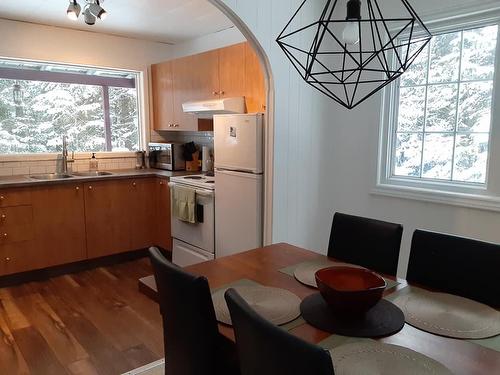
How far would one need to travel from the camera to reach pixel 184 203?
3.64m

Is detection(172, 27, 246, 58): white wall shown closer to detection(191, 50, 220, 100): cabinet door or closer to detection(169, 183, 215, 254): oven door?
detection(191, 50, 220, 100): cabinet door

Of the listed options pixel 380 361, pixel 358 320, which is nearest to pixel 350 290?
pixel 358 320

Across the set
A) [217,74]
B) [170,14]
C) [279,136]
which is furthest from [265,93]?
[170,14]

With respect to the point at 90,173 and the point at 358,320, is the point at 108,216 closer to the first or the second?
the point at 90,173

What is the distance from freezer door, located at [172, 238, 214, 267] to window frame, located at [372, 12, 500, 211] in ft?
5.27

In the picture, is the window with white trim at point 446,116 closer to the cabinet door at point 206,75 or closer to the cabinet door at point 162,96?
the cabinet door at point 206,75

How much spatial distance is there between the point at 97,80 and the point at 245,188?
8.27 ft

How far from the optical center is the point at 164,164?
14.8ft

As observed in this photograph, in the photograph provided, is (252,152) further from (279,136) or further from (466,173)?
(466,173)

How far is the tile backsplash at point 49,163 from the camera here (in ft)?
12.9

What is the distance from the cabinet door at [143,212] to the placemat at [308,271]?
108 inches

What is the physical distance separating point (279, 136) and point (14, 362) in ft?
7.40

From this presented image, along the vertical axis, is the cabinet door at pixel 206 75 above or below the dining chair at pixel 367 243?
above

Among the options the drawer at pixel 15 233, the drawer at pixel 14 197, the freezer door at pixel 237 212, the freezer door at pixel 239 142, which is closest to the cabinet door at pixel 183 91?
the freezer door at pixel 239 142
